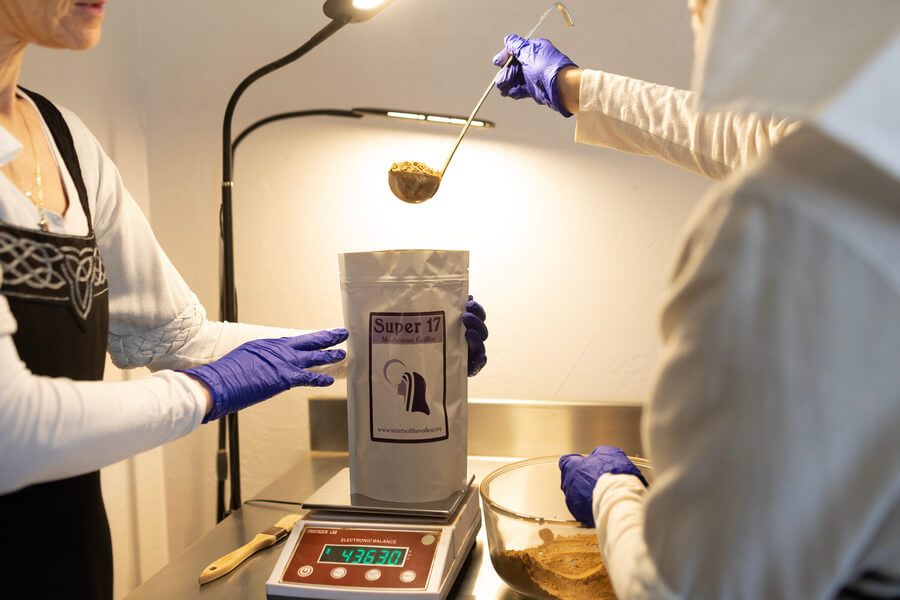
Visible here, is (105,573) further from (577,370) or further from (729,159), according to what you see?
(729,159)

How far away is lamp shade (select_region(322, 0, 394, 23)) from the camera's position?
1.04 m

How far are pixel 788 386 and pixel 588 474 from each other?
1.11 feet

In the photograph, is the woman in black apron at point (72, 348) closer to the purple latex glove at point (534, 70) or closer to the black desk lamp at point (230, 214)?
the black desk lamp at point (230, 214)

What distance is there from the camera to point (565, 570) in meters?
0.75

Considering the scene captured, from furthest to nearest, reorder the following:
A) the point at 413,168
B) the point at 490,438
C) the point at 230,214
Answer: the point at 490,438
the point at 230,214
the point at 413,168

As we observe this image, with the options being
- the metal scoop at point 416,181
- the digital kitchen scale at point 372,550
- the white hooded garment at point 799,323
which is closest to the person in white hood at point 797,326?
the white hooded garment at point 799,323

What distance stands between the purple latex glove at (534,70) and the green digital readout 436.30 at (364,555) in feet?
2.72

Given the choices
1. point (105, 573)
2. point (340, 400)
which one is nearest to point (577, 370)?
point (340, 400)

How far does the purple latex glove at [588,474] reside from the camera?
690 millimetres

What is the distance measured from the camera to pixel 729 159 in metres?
1.06

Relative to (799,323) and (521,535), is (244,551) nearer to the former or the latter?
(521,535)

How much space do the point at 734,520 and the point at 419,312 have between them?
20.0 inches

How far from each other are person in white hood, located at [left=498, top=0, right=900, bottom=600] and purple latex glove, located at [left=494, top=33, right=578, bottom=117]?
2.60 ft

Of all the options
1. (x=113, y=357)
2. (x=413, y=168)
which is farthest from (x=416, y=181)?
(x=113, y=357)
